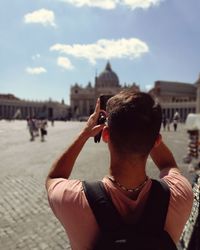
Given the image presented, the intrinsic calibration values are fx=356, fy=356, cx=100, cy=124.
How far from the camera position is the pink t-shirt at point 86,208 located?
1.58m

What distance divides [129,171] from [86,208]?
282mm

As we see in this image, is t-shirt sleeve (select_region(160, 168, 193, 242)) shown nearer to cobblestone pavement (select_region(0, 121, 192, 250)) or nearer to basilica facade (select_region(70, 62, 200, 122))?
cobblestone pavement (select_region(0, 121, 192, 250))

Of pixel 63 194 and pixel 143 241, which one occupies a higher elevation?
pixel 63 194

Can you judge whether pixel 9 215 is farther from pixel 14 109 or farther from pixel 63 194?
pixel 14 109

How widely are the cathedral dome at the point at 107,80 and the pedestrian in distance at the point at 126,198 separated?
136557 mm

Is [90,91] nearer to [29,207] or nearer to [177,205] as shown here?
[29,207]

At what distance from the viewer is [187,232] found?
3.87 metres

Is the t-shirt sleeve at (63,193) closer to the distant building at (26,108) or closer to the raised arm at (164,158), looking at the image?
the raised arm at (164,158)

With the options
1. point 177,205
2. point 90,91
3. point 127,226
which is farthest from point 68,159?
point 90,91

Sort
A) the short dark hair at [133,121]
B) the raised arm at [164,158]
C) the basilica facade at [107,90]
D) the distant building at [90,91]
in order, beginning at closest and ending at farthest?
the short dark hair at [133,121], the raised arm at [164,158], the basilica facade at [107,90], the distant building at [90,91]

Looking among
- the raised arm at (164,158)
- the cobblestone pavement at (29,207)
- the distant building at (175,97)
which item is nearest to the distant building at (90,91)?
the distant building at (175,97)

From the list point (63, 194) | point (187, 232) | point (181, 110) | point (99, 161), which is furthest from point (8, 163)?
point (181, 110)

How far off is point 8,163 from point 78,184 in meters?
11.6

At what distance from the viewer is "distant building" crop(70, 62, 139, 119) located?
439 ft
